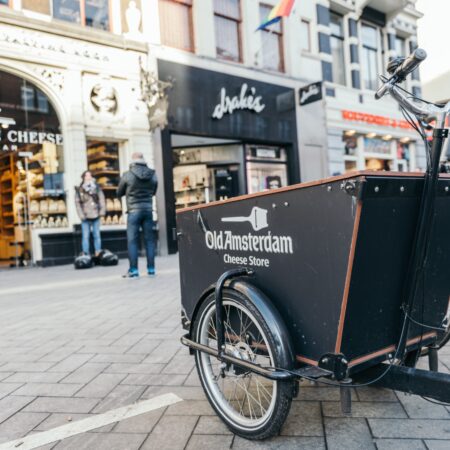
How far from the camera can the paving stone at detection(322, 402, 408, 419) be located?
2.17 metres

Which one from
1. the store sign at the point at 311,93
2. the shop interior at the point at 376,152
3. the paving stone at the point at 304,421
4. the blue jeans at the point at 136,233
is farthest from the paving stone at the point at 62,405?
the shop interior at the point at 376,152

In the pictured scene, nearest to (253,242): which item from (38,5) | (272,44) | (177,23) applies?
(38,5)

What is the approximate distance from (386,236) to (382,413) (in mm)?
993

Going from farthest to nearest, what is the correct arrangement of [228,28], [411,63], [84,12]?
1. [228,28]
2. [84,12]
3. [411,63]

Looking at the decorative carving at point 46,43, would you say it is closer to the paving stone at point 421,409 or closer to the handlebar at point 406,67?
the handlebar at point 406,67

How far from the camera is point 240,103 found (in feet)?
45.9

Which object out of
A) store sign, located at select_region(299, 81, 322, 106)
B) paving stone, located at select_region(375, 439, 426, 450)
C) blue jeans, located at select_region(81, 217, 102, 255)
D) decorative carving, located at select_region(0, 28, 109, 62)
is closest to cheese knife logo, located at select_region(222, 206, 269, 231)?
paving stone, located at select_region(375, 439, 426, 450)

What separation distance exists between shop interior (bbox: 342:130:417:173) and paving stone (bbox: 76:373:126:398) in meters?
16.0

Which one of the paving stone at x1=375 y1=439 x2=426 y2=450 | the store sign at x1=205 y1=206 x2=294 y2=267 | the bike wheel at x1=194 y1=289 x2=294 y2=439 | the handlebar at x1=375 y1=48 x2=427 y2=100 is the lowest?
the paving stone at x1=375 y1=439 x2=426 y2=450

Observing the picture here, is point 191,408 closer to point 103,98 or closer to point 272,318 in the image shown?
point 272,318

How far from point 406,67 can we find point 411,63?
0.17ft

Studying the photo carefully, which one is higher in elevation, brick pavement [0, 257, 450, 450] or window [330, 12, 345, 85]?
window [330, 12, 345, 85]

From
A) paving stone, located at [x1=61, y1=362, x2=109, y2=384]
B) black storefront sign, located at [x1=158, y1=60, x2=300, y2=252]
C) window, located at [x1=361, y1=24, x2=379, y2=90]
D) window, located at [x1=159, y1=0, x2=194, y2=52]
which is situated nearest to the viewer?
paving stone, located at [x1=61, y1=362, x2=109, y2=384]

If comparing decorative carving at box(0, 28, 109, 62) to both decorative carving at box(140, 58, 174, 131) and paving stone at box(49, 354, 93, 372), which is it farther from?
paving stone at box(49, 354, 93, 372)
